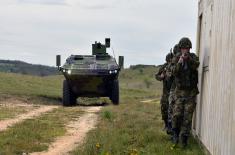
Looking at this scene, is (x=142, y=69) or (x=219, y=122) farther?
(x=142, y=69)

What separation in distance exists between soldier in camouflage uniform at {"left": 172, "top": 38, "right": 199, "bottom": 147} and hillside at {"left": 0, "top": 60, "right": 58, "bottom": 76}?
3094 inches

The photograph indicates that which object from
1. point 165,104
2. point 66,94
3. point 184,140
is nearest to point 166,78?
point 165,104

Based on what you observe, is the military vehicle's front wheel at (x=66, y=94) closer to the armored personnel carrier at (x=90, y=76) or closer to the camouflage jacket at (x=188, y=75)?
the armored personnel carrier at (x=90, y=76)

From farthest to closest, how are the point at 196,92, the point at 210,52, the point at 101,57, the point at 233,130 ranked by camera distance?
the point at 101,57 < the point at 196,92 < the point at 210,52 < the point at 233,130

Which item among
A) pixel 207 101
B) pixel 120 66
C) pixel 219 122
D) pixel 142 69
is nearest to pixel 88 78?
pixel 120 66

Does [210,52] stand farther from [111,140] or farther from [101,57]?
[101,57]

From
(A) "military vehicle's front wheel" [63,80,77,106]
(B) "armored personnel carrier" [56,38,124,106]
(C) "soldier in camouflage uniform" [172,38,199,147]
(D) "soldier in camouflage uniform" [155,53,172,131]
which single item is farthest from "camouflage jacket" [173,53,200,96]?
(A) "military vehicle's front wheel" [63,80,77,106]

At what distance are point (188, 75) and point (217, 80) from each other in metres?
1.73

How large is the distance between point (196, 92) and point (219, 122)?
2217 millimetres

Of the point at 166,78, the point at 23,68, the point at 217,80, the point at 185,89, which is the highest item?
the point at 217,80

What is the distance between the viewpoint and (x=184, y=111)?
Result: 31.9 ft

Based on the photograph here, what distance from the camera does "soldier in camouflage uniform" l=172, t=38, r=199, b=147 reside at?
9.48 metres

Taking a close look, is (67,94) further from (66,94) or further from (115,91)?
(115,91)

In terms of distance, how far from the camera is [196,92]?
9.71m
